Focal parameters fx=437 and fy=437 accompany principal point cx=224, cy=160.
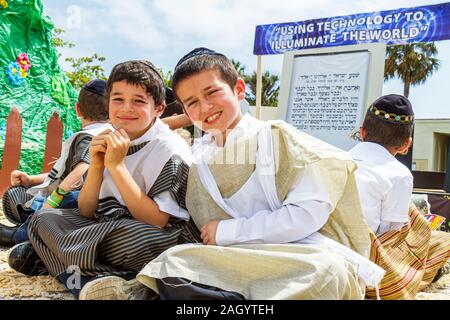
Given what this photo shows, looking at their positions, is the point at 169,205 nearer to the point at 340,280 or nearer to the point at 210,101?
the point at 210,101

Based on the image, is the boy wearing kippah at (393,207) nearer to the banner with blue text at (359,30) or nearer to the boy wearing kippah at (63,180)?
the boy wearing kippah at (63,180)

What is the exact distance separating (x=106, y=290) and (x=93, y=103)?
5.40 feet

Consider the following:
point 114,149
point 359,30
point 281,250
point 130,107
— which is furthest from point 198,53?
point 359,30

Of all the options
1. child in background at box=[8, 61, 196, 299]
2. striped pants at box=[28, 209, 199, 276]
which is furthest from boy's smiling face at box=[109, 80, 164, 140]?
striped pants at box=[28, 209, 199, 276]

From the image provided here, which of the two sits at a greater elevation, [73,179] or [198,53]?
[198,53]

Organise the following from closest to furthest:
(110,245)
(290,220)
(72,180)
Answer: (290,220), (110,245), (72,180)

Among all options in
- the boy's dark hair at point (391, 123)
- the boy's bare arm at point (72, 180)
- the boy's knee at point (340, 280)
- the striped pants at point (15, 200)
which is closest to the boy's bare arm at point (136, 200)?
the boy's bare arm at point (72, 180)

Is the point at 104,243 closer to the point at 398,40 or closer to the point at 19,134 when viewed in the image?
the point at 19,134

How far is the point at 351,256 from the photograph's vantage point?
150cm

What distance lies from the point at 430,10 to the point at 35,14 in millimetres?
6533

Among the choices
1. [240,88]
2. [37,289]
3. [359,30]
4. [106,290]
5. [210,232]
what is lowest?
[37,289]

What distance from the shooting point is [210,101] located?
1.82 m

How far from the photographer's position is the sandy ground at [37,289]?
6.10ft

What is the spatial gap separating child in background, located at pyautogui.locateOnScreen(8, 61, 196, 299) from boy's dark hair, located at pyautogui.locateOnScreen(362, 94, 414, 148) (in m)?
0.97
